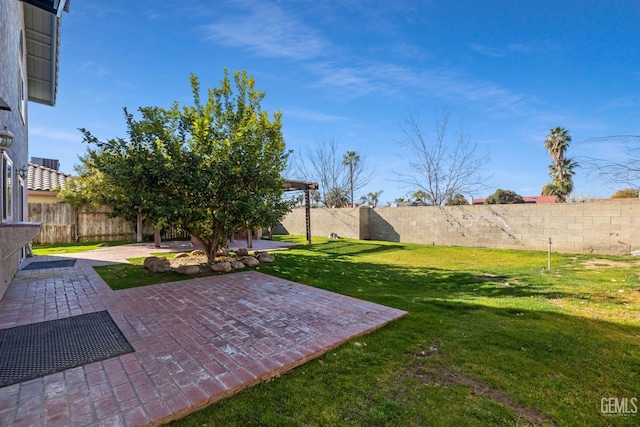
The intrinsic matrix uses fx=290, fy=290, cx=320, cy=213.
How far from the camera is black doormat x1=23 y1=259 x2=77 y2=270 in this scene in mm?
7569

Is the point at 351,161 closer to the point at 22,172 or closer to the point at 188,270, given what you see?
the point at 188,270

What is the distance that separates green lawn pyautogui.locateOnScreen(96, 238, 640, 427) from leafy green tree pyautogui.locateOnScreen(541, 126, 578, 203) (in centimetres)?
2575

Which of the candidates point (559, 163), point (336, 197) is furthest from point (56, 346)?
point (559, 163)

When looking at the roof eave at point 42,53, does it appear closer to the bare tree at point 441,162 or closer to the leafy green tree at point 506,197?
the bare tree at point 441,162

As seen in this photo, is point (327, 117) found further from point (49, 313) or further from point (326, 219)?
point (49, 313)

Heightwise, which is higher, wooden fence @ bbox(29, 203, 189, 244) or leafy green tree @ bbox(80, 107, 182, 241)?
leafy green tree @ bbox(80, 107, 182, 241)

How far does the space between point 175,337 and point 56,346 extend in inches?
48.1

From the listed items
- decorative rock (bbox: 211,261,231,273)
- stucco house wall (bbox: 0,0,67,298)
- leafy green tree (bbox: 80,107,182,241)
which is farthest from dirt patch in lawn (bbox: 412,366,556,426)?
leafy green tree (bbox: 80,107,182,241)

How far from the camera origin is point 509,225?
12.0 metres

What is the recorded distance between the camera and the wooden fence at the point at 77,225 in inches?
496

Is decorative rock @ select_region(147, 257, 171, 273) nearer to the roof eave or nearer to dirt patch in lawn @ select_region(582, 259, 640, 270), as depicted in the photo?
the roof eave

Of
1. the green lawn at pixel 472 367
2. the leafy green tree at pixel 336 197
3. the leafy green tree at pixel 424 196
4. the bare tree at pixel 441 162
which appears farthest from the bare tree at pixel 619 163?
the leafy green tree at pixel 336 197

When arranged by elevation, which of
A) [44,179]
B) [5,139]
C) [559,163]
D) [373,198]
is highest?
[559,163]

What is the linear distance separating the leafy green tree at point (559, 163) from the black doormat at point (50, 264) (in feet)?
108
